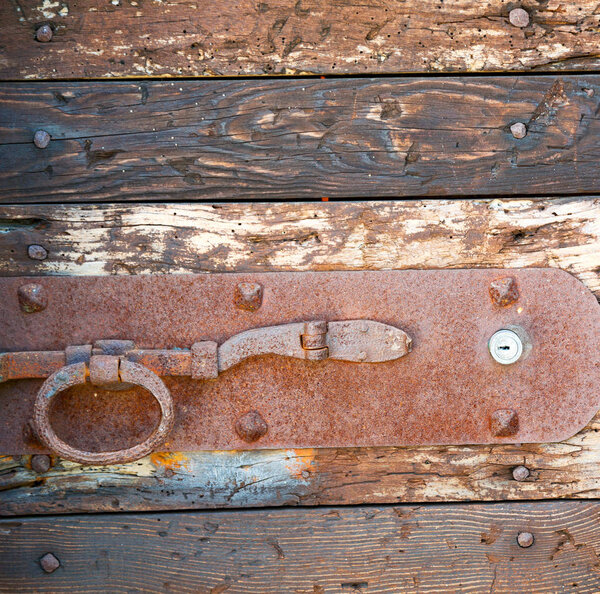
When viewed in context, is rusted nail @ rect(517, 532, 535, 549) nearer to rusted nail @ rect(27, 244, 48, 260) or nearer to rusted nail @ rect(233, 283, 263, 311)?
rusted nail @ rect(233, 283, 263, 311)

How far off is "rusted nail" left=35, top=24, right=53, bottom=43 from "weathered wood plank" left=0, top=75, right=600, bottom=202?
80 millimetres

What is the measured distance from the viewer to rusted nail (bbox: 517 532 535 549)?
1.18 meters

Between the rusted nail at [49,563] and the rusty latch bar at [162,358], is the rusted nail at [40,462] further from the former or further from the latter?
the rusted nail at [49,563]

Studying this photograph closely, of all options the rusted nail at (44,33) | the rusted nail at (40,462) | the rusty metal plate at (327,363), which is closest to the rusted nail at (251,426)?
the rusty metal plate at (327,363)

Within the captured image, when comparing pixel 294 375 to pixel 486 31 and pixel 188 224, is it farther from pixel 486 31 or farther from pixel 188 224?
pixel 486 31

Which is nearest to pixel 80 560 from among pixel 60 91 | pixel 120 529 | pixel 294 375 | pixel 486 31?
pixel 120 529

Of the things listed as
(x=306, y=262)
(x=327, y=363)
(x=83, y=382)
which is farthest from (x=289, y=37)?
(x=83, y=382)

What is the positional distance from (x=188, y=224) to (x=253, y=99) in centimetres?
27

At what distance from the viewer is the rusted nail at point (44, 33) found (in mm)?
1077

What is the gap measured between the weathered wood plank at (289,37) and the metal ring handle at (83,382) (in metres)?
0.56

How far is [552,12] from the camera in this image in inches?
44.1

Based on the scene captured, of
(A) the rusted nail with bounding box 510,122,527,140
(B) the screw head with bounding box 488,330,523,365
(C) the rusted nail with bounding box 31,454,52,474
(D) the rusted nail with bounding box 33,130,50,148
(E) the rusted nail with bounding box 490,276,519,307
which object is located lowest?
(C) the rusted nail with bounding box 31,454,52,474

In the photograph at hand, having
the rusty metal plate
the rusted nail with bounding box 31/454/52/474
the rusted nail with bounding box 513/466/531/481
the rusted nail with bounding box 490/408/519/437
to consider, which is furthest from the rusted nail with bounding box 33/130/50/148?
the rusted nail with bounding box 513/466/531/481

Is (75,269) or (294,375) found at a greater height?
(75,269)
